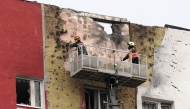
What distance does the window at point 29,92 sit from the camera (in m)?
37.1

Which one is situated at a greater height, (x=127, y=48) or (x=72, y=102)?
(x=127, y=48)

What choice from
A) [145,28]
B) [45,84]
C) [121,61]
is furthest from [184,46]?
[45,84]

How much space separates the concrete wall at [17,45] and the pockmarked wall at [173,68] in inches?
230

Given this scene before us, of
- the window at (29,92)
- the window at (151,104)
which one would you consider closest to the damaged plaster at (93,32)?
the window at (151,104)

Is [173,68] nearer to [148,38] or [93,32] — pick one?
[148,38]

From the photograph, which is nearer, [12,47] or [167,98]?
[12,47]

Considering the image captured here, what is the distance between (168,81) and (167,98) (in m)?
0.85

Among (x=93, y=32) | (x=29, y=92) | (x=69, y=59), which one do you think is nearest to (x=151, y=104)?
(x=93, y=32)

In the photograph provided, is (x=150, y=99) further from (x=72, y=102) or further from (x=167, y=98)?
(x=72, y=102)

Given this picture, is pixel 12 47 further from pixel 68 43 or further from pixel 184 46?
pixel 184 46

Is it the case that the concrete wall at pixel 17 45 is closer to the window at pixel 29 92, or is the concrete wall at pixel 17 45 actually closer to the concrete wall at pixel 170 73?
the window at pixel 29 92

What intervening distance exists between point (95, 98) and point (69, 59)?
2.01 meters

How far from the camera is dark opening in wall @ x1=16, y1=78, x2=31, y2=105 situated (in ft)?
122

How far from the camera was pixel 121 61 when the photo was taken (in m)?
38.0
